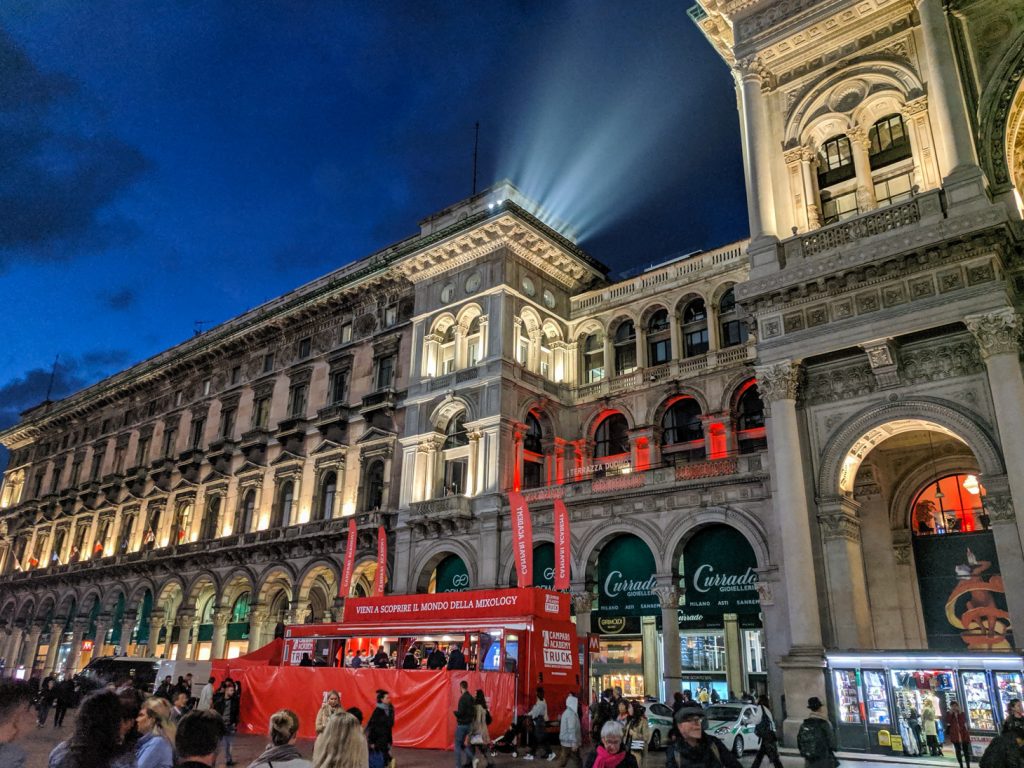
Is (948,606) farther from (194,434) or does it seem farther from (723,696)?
(194,434)

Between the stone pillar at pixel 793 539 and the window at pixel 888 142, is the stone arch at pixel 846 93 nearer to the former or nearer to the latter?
the window at pixel 888 142

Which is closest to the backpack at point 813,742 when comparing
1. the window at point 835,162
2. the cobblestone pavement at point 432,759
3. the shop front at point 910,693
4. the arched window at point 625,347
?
the cobblestone pavement at point 432,759

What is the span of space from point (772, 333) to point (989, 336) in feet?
17.3

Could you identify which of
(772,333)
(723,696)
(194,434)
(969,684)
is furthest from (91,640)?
(969,684)

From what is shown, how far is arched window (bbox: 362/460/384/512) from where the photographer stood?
3444 cm

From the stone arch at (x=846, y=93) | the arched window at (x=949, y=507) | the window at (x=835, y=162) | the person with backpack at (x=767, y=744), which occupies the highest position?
the stone arch at (x=846, y=93)

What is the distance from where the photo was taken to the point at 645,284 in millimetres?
32844

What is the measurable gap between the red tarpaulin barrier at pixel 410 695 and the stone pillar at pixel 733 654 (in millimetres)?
10753

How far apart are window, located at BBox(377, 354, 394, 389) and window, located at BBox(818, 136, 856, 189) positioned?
67.4ft

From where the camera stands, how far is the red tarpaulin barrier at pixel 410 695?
17375 millimetres

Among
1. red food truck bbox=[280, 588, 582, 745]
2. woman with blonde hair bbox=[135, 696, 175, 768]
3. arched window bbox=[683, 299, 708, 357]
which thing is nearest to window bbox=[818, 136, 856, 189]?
arched window bbox=[683, 299, 708, 357]

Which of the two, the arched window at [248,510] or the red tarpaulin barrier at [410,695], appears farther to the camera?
the arched window at [248,510]

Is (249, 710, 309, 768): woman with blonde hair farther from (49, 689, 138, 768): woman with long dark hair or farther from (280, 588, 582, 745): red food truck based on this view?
(280, 588, 582, 745): red food truck

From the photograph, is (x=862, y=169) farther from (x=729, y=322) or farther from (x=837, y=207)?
(x=729, y=322)
